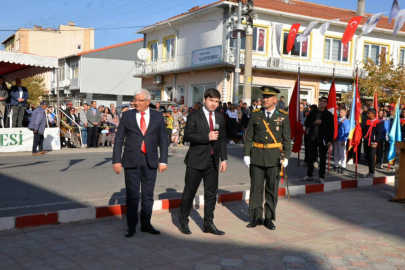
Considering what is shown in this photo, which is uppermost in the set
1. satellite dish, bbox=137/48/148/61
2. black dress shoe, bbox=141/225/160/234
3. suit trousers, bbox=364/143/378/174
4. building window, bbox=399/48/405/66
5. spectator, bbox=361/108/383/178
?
building window, bbox=399/48/405/66

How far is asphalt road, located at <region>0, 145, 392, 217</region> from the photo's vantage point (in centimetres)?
800

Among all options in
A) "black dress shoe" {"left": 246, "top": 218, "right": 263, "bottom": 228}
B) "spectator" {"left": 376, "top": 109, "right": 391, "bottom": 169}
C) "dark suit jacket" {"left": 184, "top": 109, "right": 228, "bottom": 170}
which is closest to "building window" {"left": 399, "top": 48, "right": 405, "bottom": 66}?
"spectator" {"left": 376, "top": 109, "right": 391, "bottom": 169}

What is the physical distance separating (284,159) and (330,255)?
175cm

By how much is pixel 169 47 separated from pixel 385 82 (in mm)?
15616


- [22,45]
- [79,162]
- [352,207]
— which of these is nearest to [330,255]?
[352,207]

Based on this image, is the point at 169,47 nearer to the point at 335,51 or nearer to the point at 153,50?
the point at 153,50

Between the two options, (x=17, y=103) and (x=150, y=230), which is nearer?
(x=150, y=230)

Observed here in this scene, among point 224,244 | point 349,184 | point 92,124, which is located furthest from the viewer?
point 92,124

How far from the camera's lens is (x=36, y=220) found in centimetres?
636

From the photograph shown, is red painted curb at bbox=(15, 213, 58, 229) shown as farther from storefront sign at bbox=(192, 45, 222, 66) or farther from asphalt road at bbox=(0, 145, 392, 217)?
storefront sign at bbox=(192, 45, 222, 66)

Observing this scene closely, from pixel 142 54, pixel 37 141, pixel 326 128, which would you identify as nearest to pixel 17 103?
pixel 37 141

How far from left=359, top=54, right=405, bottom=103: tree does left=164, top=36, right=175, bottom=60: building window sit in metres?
13.7

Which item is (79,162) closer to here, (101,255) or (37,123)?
(37,123)

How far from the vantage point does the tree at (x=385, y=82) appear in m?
28.7
